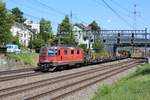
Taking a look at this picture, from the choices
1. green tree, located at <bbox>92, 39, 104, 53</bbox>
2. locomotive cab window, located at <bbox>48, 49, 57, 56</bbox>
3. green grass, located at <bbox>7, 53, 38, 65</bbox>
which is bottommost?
green grass, located at <bbox>7, 53, 38, 65</bbox>

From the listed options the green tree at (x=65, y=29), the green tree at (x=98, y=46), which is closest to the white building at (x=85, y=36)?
the green tree at (x=98, y=46)

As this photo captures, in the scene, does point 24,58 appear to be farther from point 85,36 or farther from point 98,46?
point 98,46

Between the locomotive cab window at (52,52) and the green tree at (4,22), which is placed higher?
the green tree at (4,22)

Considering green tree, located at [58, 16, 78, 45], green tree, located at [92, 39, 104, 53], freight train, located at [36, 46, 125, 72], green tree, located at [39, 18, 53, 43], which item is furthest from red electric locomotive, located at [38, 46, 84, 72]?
green tree, located at [92, 39, 104, 53]

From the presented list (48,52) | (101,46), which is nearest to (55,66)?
(48,52)

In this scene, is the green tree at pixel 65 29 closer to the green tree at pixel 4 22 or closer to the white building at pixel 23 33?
the white building at pixel 23 33

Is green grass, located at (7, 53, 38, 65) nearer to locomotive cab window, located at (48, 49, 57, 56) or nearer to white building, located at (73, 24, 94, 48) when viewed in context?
locomotive cab window, located at (48, 49, 57, 56)

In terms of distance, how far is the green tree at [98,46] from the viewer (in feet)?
398

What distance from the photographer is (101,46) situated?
405ft

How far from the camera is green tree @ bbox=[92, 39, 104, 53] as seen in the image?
398ft

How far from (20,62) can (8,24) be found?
11.6 metres

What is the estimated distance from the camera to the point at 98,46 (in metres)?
122

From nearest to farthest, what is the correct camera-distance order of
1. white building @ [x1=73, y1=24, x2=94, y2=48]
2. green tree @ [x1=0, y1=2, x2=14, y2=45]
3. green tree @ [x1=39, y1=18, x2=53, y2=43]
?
green tree @ [x1=0, y1=2, x2=14, y2=45] → white building @ [x1=73, y1=24, x2=94, y2=48] → green tree @ [x1=39, y1=18, x2=53, y2=43]

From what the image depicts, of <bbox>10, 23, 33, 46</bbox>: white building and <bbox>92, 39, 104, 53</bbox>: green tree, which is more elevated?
<bbox>10, 23, 33, 46</bbox>: white building
